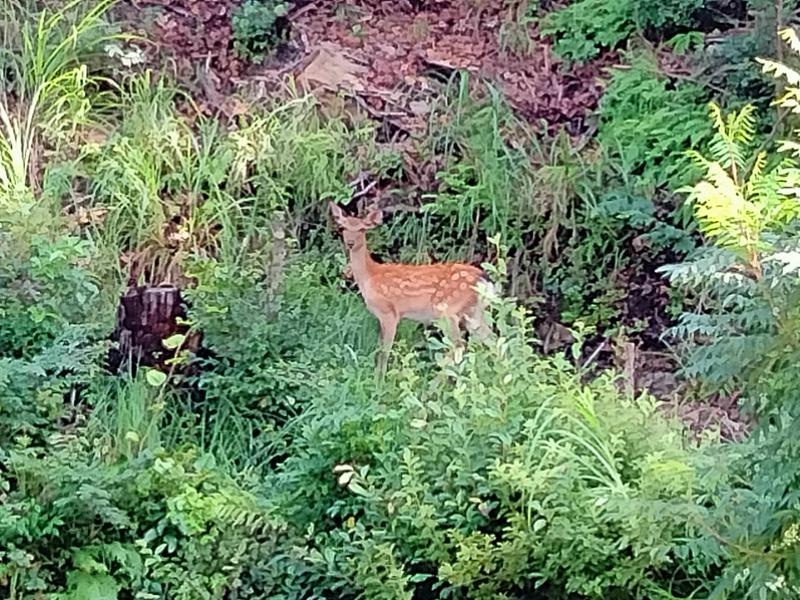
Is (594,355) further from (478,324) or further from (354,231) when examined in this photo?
(354,231)

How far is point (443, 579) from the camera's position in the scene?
3.83 metres

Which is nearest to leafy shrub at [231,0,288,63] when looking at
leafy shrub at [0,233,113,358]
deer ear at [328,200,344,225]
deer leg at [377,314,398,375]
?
deer ear at [328,200,344,225]

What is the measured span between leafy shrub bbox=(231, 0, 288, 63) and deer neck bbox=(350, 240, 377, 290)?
87.0 inches

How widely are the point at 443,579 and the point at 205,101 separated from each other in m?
3.60

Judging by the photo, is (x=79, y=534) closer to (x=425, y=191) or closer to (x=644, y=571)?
(x=644, y=571)

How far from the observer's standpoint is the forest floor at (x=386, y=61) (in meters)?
6.76

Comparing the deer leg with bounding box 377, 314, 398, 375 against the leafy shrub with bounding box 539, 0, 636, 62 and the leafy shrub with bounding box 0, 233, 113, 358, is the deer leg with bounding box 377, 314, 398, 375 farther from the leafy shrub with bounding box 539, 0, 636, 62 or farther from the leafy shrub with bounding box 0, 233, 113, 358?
the leafy shrub with bounding box 539, 0, 636, 62

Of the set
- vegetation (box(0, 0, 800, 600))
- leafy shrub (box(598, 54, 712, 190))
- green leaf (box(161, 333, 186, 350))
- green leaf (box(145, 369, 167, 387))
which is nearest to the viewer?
vegetation (box(0, 0, 800, 600))

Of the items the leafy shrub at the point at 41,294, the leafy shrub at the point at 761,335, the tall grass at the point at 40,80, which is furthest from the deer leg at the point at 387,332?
the leafy shrub at the point at 761,335

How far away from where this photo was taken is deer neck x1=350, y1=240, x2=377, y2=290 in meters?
5.26

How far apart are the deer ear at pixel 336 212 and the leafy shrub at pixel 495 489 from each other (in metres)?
1.16

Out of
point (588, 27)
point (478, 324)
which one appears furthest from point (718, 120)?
point (588, 27)

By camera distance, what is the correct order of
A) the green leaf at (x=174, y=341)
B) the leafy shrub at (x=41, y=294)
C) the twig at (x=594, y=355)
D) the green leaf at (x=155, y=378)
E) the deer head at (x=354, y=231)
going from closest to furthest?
the leafy shrub at (x=41, y=294), the green leaf at (x=155, y=378), the green leaf at (x=174, y=341), the deer head at (x=354, y=231), the twig at (x=594, y=355)

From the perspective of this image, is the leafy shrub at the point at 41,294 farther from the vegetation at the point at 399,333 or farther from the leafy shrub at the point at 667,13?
the leafy shrub at the point at 667,13
